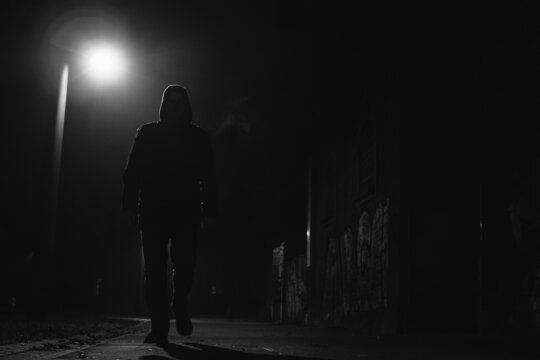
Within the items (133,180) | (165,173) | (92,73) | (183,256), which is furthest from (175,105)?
(92,73)

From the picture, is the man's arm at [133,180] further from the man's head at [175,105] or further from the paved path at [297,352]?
A: the paved path at [297,352]

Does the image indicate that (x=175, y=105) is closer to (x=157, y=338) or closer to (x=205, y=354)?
(x=157, y=338)

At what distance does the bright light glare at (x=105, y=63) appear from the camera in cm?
1209

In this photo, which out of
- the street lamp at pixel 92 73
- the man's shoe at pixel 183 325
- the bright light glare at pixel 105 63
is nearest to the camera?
the man's shoe at pixel 183 325

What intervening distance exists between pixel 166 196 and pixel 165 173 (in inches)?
6.9

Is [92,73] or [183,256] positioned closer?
[183,256]

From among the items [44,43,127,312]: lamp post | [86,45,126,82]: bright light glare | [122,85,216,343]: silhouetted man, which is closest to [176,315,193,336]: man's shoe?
[122,85,216,343]: silhouetted man

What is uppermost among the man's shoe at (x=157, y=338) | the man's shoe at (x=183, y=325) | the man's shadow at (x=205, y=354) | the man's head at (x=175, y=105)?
the man's head at (x=175, y=105)

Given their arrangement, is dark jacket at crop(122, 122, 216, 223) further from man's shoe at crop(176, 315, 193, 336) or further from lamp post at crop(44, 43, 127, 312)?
lamp post at crop(44, 43, 127, 312)

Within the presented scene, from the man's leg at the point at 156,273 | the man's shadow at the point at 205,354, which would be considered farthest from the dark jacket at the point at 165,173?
the man's shadow at the point at 205,354

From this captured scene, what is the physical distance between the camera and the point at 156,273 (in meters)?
5.70

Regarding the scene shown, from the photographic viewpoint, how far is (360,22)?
8.72 meters

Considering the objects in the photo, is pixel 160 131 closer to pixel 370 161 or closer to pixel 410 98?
pixel 410 98

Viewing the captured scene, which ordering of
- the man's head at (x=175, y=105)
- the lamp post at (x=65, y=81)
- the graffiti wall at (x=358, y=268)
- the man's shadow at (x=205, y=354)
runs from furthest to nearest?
the lamp post at (x=65, y=81) → the graffiti wall at (x=358, y=268) → the man's head at (x=175, y=105) → the man's shadow at (x=205, y=354)
